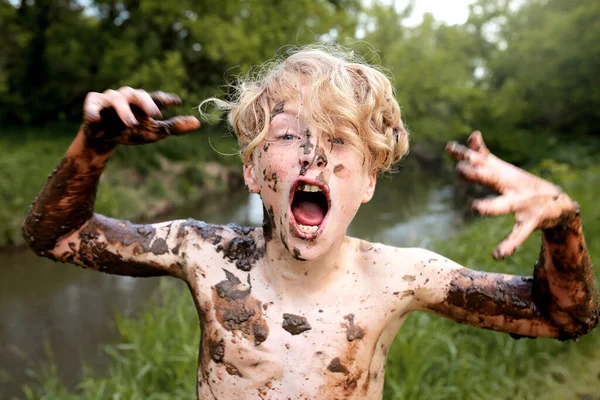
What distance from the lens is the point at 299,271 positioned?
1317mm

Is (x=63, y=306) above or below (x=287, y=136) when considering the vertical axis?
below

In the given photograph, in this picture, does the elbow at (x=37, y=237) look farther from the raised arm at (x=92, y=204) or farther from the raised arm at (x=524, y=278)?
the raised arm at (x=524, y=278)

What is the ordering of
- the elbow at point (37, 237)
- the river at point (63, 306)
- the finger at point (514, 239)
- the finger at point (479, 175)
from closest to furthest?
the finger at point (514, 239) → the finger at point (479, 175) → the elbow at point (37, 237) → the river at point (63, 306)

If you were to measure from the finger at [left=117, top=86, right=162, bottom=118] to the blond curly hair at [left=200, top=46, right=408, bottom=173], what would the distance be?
0.81ft

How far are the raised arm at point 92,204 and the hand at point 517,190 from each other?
62cm

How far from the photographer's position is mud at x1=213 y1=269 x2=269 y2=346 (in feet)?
4.23

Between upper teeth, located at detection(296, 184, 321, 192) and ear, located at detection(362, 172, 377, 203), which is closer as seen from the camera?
upper teeth, located at detection(296, 184, 321, 192)

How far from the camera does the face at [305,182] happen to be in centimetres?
117

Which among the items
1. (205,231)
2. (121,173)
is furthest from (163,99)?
(121,173)

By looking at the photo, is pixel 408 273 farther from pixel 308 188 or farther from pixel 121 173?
pixel 121 173

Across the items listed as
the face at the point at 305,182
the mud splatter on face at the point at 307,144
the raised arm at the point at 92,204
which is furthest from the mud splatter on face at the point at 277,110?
the raised arm at the point at 92,204

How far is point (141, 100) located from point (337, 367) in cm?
80

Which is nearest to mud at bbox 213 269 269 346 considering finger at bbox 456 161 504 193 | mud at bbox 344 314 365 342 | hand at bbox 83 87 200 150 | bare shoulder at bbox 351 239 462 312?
mud at bbox 344 314 365 342

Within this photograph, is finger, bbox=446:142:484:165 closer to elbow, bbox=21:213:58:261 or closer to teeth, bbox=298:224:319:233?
teeth, bbox=298:224:319:233
